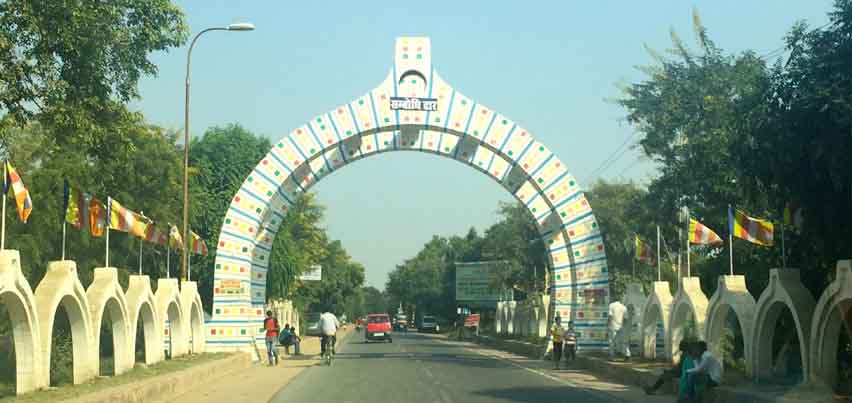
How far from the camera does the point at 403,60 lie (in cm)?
3381

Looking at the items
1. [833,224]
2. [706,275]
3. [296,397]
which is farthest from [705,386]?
[706,275]

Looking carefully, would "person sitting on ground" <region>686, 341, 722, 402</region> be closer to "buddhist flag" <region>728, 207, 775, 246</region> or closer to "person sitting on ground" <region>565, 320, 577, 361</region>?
Result: "buddhist flag" <region>728, 207, 775, 246</region>

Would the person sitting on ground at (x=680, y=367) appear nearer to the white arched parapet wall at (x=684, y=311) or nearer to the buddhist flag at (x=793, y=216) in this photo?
the buddhist flag at (x=793, y=216)

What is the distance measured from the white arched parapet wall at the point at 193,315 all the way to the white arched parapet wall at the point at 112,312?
23.9 ft

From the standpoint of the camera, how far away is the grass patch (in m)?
16.3

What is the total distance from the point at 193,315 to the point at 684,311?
15.2 m

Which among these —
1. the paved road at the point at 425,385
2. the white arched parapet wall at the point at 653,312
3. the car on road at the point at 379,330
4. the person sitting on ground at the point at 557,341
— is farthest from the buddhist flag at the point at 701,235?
the car on road at the point at 379,330

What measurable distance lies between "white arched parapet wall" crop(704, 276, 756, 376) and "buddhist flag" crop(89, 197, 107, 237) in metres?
13.7

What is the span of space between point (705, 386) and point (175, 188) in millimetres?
25477

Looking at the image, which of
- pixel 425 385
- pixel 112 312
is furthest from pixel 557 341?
pixel 112 312

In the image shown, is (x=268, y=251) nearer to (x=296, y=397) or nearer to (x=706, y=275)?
(x=706, y=275)

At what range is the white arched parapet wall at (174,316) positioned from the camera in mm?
28422

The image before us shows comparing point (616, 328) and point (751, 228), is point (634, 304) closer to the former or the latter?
point (616, 328)

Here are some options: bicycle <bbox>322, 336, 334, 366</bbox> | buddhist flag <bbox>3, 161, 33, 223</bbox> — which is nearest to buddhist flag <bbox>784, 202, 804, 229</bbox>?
buddhist flag <bbox>3, 161, 33, 223</bbox>
